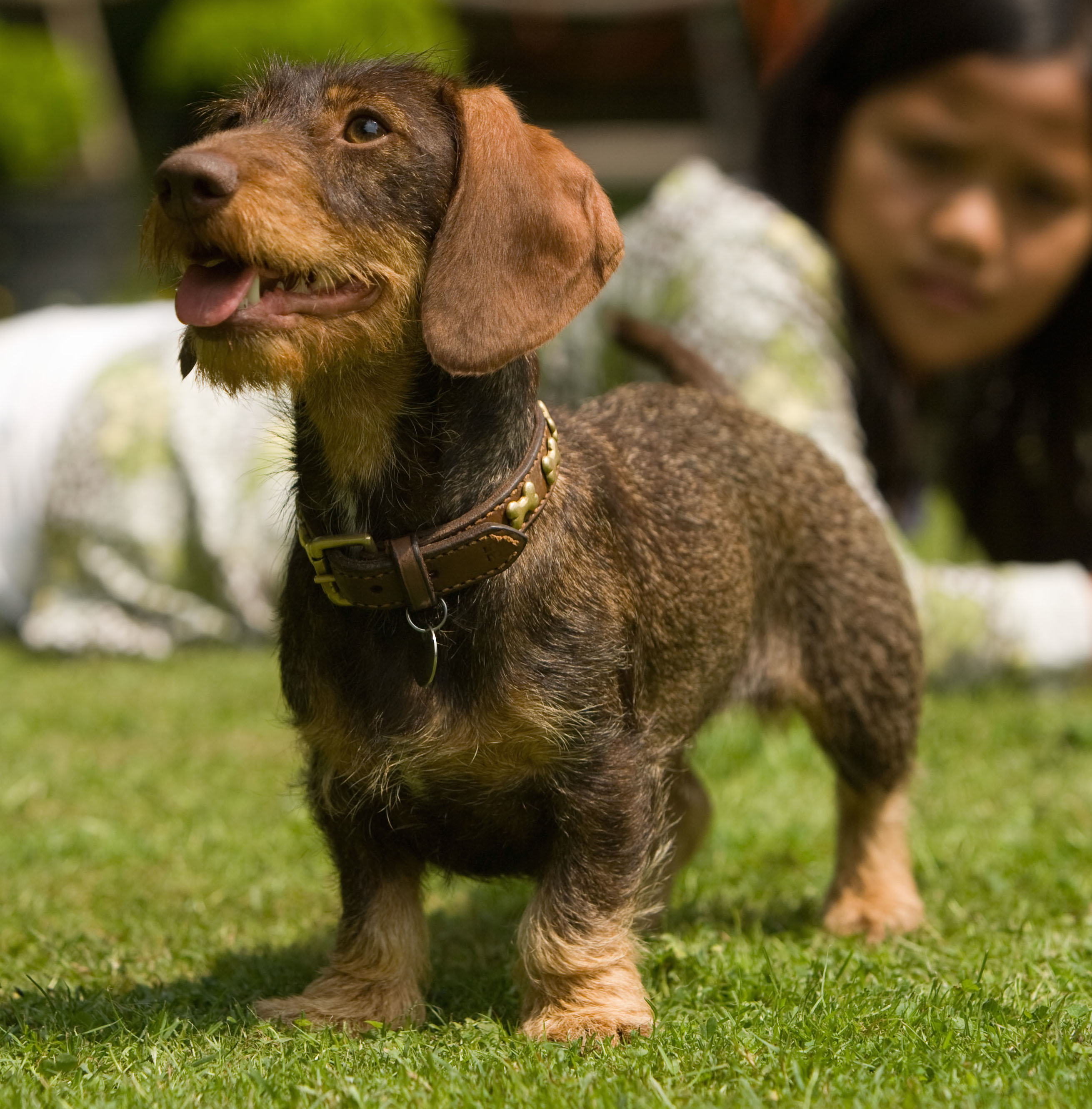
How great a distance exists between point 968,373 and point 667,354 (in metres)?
3.51

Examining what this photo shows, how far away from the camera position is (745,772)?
5363mm

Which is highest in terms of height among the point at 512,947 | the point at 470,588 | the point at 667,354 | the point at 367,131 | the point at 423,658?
the point at 367,131

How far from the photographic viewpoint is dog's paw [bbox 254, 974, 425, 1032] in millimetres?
2883

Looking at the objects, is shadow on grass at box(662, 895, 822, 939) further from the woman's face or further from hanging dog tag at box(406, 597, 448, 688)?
the woman's face

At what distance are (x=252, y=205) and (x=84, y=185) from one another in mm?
14120

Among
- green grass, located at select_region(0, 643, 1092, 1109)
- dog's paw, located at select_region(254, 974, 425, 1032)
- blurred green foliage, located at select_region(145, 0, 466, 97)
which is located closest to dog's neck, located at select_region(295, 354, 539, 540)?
green grass, located at select_region(0, 643, 1092, 1109)

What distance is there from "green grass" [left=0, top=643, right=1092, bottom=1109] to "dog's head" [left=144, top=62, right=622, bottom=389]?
115 cm

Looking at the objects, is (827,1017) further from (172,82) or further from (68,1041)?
(172,82)

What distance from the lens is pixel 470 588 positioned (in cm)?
275

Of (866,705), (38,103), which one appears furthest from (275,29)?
(866,705)

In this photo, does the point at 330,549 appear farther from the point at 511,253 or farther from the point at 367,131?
the point at 367,131

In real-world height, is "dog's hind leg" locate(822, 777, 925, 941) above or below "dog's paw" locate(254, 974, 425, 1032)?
below

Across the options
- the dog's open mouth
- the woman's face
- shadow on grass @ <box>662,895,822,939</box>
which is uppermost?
the dog's open mouth

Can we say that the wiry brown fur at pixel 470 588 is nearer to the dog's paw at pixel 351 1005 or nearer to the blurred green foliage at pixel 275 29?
the dog's paw at pixel 351 1005
